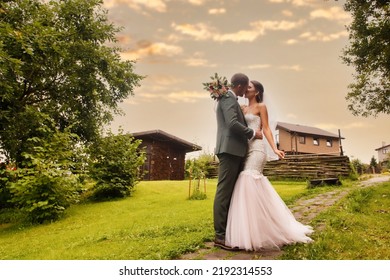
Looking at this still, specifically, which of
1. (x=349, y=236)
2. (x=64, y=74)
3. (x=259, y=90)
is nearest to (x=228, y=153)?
(x=259, y=90)

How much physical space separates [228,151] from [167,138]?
18805mm

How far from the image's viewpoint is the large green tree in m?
11.3

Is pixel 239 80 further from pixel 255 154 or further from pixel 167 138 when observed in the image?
pixel 167 138

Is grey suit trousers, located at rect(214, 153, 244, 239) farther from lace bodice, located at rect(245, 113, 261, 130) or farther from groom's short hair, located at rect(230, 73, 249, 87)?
groom's short hair, located at rect(230, 73, 249, 87)

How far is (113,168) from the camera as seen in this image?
12773 mm

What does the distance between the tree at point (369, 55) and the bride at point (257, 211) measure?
408 inches

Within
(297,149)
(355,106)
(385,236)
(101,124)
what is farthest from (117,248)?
(297,149)

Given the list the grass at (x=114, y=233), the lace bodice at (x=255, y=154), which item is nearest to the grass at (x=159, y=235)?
the grass at (x=114, y=233)

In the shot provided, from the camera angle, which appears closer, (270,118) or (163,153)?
(270,118)

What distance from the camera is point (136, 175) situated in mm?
13336

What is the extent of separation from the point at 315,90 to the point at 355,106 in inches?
456

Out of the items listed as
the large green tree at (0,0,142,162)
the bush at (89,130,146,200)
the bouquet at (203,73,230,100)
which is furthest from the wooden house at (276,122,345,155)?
the bouquet at (203,73,230,100)

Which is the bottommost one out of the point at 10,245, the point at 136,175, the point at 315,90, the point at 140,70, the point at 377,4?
the point at 10,245
